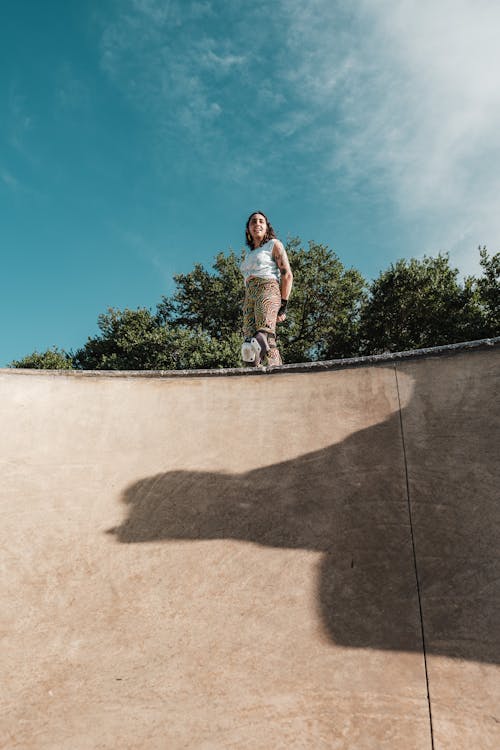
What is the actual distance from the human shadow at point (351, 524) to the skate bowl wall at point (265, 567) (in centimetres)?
1

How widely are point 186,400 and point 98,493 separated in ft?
4.44

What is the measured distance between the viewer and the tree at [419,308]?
21031mm

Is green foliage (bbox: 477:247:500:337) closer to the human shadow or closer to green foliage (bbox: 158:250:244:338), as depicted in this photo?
green foliage (bbox: 158:250:244:338)

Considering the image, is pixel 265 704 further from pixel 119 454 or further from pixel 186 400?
pixel 186 400

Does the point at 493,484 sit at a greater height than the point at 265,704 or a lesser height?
greater

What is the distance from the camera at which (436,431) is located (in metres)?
3.14

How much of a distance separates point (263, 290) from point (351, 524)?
401 centimetres

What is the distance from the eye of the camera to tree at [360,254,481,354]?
69.0ft

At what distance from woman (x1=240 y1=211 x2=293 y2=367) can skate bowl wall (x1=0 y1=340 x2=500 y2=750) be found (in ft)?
5.27

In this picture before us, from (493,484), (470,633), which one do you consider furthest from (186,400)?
(470,633)

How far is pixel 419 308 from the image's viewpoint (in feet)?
70.8

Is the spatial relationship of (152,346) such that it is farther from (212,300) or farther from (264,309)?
(264,309)

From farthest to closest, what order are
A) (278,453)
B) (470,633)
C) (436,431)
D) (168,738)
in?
1. (278,453)
2. (436,431)
3. (470,633)
4. (168,738)

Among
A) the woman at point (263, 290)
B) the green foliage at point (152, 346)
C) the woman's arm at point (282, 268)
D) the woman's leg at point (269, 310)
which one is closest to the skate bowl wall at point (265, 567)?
the woman at point (263, 290)
